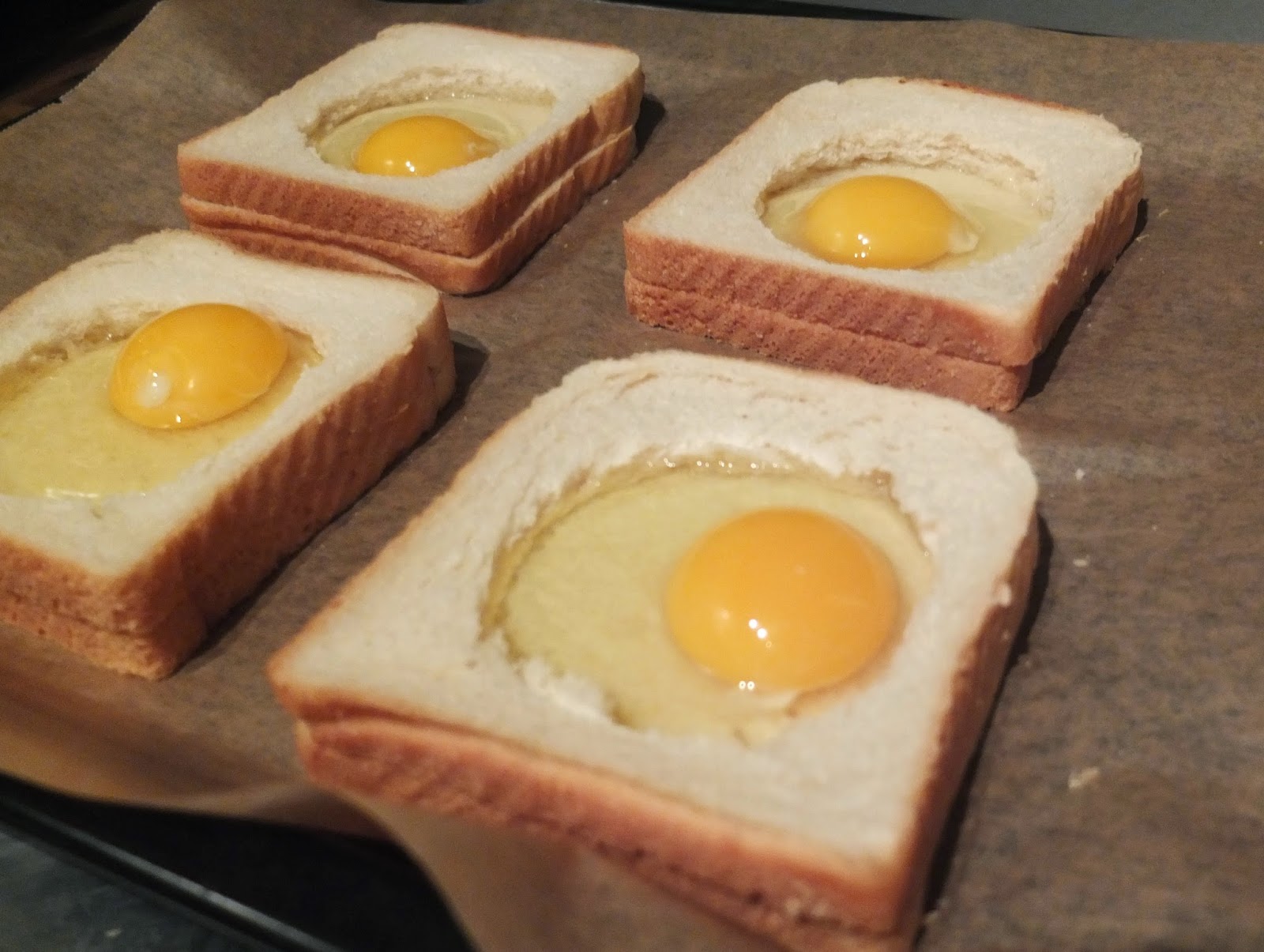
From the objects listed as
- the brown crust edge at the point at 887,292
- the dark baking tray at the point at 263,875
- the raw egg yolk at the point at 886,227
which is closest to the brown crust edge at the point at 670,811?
the dark baking tray at the point at 263,875

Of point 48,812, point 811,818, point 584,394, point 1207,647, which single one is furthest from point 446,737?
point 1207,647

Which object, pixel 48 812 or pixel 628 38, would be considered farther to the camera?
pixel 628 38

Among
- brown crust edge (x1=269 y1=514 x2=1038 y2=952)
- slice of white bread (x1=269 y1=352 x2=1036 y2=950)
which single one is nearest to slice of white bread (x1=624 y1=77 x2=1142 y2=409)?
slice of white bread (x1=269 y1=352 x2=1036 y2=950)

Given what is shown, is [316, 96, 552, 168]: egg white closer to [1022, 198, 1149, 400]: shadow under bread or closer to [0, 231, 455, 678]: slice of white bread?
[0, 231, 455, 678]: slice of white bread

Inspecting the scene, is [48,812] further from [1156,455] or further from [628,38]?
[628,38]

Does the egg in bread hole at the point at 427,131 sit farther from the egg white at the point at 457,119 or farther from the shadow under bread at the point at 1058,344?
the shadow under bread at the point at 1058,344

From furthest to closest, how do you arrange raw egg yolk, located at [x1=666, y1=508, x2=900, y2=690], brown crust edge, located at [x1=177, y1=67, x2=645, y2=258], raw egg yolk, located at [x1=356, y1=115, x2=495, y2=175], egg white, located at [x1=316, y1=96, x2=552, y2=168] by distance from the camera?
egg white, located at [x1=316, y1=96, x2=552, y2=168], raw egg yolk, located at [x1=356, y1=115, x2=495, y2=175], brown crust edge, located at [x1=177, y1=67, x2=645, y2=258], raw egg yolk, located at [x1=666, y1=508, x2=900, y2=690]

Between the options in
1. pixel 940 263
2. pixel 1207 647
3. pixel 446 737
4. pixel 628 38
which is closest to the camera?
pixel 446 737
